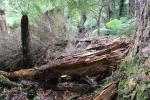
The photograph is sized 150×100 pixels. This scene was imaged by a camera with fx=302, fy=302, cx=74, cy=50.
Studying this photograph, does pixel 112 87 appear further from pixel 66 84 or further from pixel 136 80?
pixel 66 84

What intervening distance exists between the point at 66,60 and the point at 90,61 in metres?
0.34

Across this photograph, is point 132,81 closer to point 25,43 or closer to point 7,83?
point 7,83

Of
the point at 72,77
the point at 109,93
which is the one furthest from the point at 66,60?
the point at 109,93

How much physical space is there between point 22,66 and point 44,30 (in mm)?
818

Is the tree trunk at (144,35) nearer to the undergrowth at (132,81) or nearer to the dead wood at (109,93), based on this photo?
the undergrowth at (132,81)

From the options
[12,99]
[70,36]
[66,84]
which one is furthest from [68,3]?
[12,99]

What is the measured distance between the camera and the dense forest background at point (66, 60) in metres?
2.85

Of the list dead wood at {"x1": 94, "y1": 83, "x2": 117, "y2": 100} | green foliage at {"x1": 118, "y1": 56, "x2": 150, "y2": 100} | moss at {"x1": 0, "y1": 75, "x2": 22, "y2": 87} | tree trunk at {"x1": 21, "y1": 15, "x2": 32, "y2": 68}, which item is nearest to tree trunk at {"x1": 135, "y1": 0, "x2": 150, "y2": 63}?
green foliage at {"x1": 118, "y1": 56, "x2": 150, "y2": 100}

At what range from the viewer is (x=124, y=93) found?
273cm

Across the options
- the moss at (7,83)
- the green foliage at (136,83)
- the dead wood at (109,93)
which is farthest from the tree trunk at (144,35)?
the moss at (7,83)

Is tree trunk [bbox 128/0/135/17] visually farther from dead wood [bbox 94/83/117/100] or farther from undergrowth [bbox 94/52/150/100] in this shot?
dead wood [bbox 94/83/117/100]

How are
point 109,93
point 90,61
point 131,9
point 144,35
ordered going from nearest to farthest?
1. point 144,35
2. point 109,93
3. point 90,61
4. point 131,9

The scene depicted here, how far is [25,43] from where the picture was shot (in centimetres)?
455

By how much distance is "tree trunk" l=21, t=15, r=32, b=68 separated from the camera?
4.50 metres
